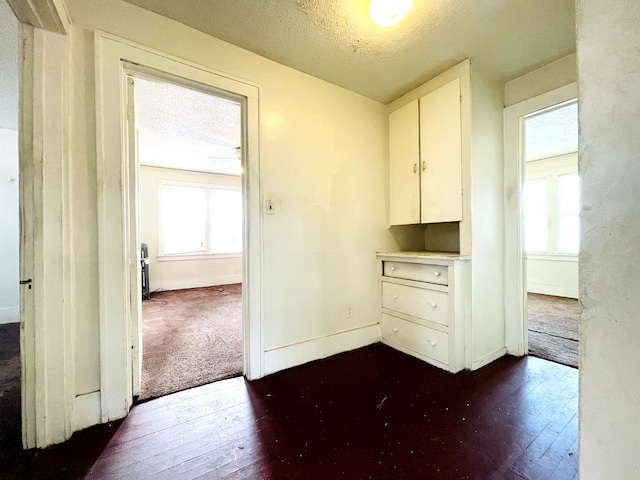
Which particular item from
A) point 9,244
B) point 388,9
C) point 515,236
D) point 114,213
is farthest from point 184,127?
point 515,236

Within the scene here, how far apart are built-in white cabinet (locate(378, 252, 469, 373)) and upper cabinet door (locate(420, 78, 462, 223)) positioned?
0.41 metres

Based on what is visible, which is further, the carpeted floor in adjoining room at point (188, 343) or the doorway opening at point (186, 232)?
the doorway opening at point (186, 232)

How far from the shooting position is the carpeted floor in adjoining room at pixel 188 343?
1882 millimetres

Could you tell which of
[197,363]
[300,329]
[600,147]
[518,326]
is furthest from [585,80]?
[197,363]

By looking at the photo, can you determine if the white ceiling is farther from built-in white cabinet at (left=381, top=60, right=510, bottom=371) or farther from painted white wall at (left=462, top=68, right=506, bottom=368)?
painted white wall at (left=462, top=68, right=506, bottom=368)

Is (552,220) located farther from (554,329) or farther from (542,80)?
(542,80)

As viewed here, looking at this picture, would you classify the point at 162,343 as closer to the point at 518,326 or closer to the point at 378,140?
the point at 378,140

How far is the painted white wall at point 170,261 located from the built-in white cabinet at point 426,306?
422 cm

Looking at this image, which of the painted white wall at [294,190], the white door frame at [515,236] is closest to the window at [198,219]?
the painted white wall at [294,190]

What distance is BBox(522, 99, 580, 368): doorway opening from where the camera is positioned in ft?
11.5

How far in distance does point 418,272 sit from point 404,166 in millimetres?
1023

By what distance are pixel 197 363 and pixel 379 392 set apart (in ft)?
4.75

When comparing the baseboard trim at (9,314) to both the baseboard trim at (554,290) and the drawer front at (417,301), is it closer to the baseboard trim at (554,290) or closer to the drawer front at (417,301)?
the drawer front at (417,301)

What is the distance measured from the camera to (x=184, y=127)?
10.7 feet
